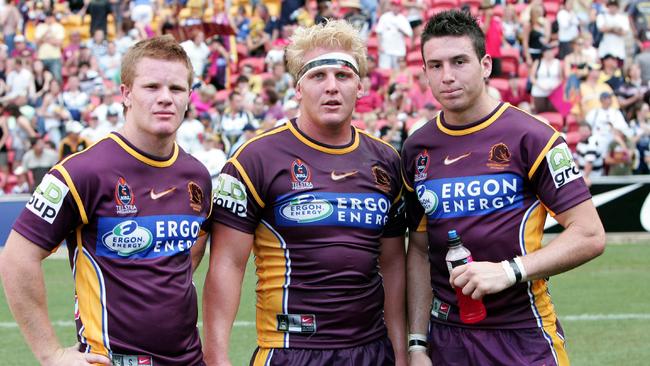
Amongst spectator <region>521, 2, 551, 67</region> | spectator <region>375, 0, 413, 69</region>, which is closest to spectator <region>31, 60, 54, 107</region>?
spectator <region>375, 0, 413, 69</region>

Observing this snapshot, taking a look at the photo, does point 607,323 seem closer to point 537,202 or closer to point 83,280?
point 537,202

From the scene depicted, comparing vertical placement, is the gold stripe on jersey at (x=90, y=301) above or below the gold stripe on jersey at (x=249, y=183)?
below

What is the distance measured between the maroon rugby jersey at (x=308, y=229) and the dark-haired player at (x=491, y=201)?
31 cm

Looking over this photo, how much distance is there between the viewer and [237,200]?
5.19 metres

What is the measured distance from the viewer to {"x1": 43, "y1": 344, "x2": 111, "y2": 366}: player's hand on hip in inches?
181

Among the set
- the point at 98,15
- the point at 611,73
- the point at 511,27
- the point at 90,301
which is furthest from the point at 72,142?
the point at 90,301

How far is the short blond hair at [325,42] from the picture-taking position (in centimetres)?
536

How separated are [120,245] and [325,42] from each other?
1.37 m

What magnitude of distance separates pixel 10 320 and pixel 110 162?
7.58 meters

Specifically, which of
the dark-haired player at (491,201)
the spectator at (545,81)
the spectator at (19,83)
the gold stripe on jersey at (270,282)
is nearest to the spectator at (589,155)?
the spectator at (545,81)

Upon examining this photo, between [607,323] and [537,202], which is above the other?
[537,202]

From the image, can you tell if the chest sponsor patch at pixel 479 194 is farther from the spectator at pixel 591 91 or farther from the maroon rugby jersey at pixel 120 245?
the spectator at pixel 591 91

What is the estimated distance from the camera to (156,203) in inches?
193

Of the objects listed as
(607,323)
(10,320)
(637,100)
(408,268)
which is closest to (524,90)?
(637,100)
